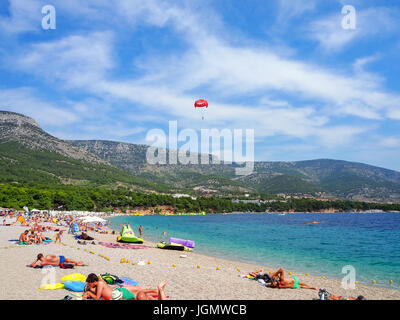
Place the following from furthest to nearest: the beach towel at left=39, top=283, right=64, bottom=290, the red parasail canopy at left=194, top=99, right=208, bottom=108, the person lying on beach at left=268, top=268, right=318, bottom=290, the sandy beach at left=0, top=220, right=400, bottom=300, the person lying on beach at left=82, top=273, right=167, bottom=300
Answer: the red parasail canopy at left=194, top=99, right=208, bottom=108
the person lying on beach at left=268, top=268, right=318, bottom=290
the sandy beach at left=0, top=220, right=400, bottom=300
the beach towel at left=39, top=283, right=64, bottom=290
the person lying on beach at left=82, top=273, right=167, bottom=300

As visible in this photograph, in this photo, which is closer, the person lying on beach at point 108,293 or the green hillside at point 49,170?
the person lying on beach at point 108,293

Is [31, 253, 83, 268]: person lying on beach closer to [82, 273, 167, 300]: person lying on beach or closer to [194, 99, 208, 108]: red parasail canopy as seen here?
[82, 273, 167, 300]: person lying on beach

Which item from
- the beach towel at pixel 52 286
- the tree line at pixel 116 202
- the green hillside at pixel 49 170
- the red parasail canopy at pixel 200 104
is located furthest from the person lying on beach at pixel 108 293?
the green hillside at pixel 49 170

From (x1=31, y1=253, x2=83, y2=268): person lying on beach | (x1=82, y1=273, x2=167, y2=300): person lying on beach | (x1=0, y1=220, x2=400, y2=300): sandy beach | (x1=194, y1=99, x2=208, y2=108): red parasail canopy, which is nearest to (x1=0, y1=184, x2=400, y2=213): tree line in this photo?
(x1=194, y1=99, x2=208, y2=108): red parasail canopy

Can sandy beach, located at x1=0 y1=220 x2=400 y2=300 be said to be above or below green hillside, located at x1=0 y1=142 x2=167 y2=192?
below

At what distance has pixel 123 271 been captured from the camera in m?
15.2

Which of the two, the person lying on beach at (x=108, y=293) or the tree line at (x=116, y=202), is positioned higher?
the person lying on beach at (x=108, y=293)

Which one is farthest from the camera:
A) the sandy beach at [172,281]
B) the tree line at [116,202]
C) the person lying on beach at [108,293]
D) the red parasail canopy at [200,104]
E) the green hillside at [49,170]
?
the green hillside at [49,170]

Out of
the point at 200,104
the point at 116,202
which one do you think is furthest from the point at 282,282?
the point at 116,202

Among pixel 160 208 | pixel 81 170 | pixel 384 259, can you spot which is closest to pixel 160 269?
pixel 384 259

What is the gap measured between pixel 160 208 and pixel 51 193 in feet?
165

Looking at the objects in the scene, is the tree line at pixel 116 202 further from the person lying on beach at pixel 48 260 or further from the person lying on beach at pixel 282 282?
the person lying on beach at pixel 282 282

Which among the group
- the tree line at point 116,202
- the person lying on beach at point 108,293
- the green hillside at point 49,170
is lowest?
the tree line at point 116,202

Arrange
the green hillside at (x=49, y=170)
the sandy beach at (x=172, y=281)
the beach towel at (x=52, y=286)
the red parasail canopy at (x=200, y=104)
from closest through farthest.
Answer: the beach towel at (x=52, y=286), the sandy beach at (x=172, y=281), the red parasail canopy at (x=200, y=104), the green hillside at (x=49, y=170)
